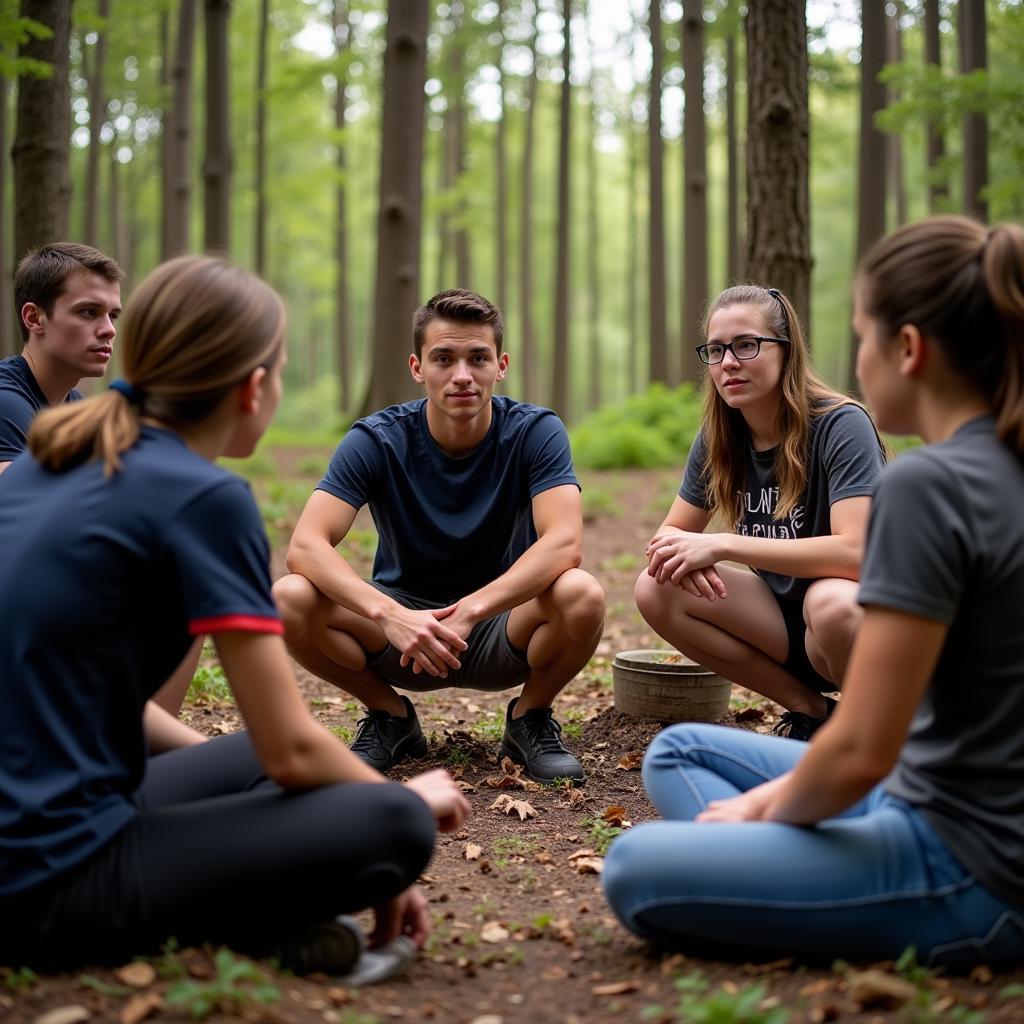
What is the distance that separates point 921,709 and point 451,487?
2595 millimetres

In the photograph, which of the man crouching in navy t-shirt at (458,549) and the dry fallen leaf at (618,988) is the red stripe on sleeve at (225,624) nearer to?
the dry fallen leaf at (618,988)

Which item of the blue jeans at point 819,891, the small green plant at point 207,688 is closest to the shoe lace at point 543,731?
the small green plant at point 207,688

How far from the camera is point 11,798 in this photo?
223 centimetres

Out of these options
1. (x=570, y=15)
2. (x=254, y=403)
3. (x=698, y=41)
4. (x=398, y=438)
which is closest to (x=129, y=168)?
(x=570, y=15)

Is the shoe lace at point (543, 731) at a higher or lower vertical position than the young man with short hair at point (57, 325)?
lower

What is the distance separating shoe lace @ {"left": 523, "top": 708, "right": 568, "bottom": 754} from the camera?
15.0 ft

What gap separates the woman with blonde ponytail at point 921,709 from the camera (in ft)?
7.09

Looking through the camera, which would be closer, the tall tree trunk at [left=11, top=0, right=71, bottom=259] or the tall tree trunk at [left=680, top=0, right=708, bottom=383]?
the tall tree trunk at [left=11, top=0, right=71, bottom=259]

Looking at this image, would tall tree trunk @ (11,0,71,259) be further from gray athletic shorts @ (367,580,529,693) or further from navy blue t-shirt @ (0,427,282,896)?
navy blue t-shirt @ (0,427,282,896)

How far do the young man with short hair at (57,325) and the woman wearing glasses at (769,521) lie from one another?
2387 mm

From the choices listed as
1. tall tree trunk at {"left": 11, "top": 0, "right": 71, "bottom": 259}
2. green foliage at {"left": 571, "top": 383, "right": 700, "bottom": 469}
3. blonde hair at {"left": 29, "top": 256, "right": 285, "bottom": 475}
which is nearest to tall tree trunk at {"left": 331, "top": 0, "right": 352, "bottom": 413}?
green foliage at {"left": 571, "top": 383, "right": 700, "bottom": 469}

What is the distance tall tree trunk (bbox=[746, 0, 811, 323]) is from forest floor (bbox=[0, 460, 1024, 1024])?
408 cm

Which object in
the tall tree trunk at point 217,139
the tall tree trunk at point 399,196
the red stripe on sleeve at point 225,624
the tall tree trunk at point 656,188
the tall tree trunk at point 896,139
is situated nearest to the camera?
the red stripe on sleeve at point 225,624

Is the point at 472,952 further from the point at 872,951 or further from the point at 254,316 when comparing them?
the point at 254,316
